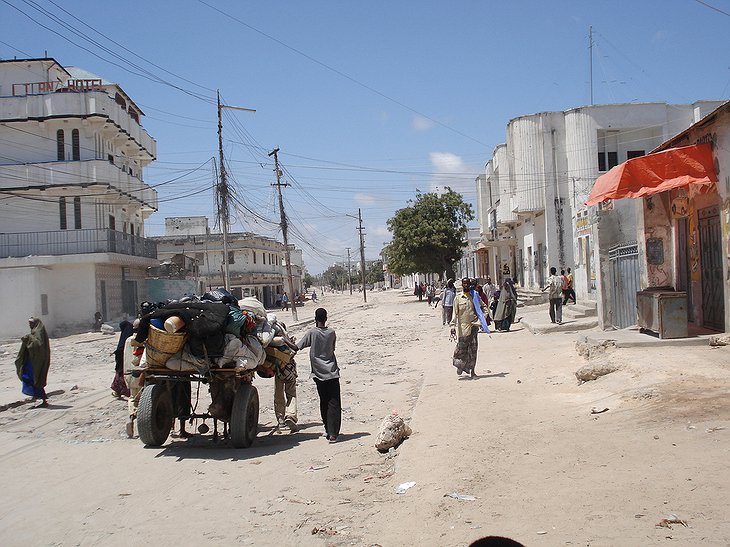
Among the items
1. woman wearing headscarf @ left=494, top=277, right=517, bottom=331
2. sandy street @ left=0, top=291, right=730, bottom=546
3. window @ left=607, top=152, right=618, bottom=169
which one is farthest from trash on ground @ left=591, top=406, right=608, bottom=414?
window @ left=607, top=152, right=618, bottom=169

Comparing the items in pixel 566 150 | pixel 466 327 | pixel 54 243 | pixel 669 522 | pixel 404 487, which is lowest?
pixel 404 487

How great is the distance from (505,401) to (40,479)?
6184 mm

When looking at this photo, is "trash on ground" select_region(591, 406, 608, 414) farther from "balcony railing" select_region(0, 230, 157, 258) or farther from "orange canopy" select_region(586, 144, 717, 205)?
"balcony railing" select_region(0, 230, 157, 258)

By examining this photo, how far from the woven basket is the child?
1.59m

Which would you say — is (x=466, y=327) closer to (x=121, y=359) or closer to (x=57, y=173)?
(x=121, y=359)

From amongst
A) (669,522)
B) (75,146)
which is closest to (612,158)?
(75,146)

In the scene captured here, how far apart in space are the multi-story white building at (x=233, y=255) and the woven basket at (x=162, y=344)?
209 feet

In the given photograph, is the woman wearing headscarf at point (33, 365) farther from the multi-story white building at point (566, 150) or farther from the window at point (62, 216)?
the window at point (62, 216)

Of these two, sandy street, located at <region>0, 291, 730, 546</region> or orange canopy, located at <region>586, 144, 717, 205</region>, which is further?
orange canopy, located at <region>586, 144, 717, 205</region>

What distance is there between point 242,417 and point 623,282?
9805mm

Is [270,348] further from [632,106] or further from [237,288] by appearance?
[237,288]

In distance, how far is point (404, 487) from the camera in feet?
20.8

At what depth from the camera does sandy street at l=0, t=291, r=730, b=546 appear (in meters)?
5.01

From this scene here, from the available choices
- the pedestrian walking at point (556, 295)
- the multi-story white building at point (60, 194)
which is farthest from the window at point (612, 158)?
the multi-story white building at point (60, 194)
